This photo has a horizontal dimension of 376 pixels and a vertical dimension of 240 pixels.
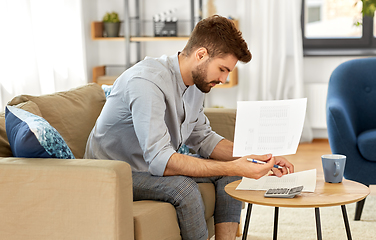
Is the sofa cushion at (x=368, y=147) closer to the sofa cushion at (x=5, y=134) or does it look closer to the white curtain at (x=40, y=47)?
the sofa cushion at (x=5, y=134)

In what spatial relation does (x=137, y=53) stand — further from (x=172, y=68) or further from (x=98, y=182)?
(x=98, y=182)

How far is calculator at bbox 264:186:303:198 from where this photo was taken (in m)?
1.36

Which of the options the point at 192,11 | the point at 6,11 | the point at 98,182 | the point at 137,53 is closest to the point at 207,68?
the point at 98,182

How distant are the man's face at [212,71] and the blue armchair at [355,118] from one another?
36.5 inches

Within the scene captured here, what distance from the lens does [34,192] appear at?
1230mm

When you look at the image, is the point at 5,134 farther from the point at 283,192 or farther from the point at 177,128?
the point at 283,192

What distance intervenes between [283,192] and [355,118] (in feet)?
4.65

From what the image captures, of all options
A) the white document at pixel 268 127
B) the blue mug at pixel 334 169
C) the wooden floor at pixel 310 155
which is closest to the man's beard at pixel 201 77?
the white document at pixel 268 127

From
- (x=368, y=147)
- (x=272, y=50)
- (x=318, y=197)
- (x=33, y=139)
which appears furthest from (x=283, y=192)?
(x=272, y=50)

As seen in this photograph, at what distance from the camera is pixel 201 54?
5.24 feet

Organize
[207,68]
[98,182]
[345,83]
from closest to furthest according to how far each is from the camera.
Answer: [98,182] < [207,68] < [345,83]

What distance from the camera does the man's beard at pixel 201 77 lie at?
1614mm

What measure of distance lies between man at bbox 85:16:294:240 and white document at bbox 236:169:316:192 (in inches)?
1.9

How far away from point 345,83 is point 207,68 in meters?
1.35
